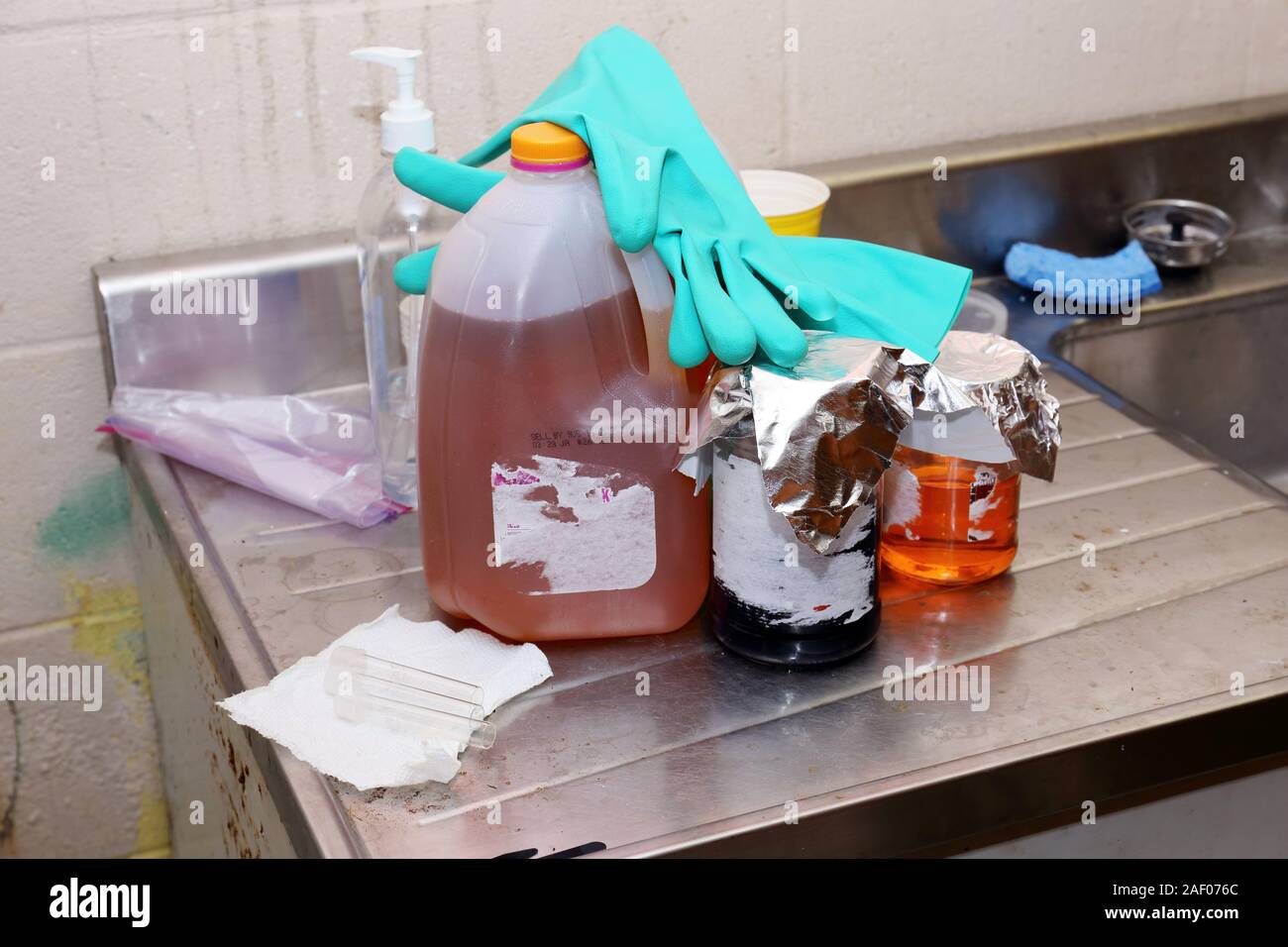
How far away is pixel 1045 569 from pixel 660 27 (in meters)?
0.61

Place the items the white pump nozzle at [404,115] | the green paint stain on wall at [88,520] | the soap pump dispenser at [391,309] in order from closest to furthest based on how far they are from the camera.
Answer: the white pump nozzle at [404,115] → the soap pump dispenser at [391,309] → the green paint stain on wall at [88,520]

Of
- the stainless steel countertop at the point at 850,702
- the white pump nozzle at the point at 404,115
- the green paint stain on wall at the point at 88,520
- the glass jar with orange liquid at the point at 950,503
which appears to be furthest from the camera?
the green paint stain on wall at the point at 88,520

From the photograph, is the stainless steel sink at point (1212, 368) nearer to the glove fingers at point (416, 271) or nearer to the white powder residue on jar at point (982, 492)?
the white powder residue on jar at point (982, 492)

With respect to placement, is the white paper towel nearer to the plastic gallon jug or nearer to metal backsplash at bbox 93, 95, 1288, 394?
the plastic gallon jug

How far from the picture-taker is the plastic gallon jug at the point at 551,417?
0.85 m

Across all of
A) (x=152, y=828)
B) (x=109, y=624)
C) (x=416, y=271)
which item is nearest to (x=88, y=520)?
(x=109, y=624)

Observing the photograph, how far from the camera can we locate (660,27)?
1.29 meters

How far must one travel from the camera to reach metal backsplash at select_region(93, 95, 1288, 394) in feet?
3.95

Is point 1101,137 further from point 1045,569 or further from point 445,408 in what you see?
point 445,408

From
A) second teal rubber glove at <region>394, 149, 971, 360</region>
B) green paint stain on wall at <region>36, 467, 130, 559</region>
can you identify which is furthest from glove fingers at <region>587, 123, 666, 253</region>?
green paint stain on wall at <region>36, 467, 130, 559</region>

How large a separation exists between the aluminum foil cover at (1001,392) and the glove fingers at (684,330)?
0.40ft

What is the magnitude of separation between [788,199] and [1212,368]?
587 millimetres
